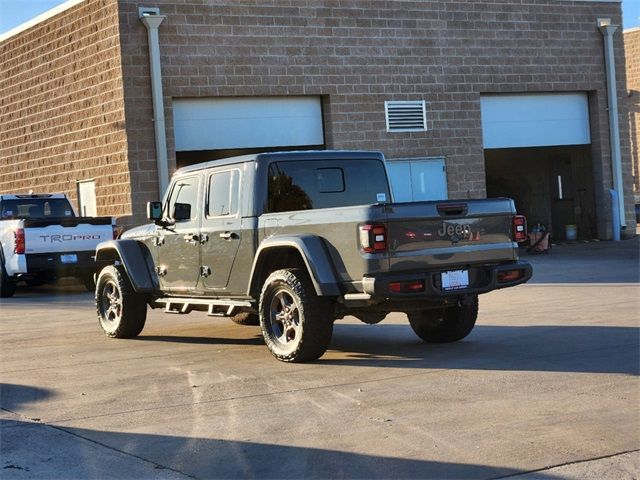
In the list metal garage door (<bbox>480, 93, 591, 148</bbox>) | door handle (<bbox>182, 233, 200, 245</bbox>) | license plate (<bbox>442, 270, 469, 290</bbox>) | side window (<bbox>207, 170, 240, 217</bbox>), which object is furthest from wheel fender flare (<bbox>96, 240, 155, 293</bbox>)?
metal garage door (<bbox>480, 93, 591, 148</bbox>)

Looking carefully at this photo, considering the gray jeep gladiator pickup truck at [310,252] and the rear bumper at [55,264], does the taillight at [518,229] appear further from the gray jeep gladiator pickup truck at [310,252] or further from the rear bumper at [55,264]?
the rear bumper at [55,264]

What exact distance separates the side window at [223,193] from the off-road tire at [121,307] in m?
1.79

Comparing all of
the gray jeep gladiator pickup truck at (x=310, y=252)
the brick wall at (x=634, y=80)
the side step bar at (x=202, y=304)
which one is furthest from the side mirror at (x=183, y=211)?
the brick wall at (x=634, y=80)

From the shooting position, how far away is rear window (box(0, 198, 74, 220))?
2114cm

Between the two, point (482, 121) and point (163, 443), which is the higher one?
point (482, 121)

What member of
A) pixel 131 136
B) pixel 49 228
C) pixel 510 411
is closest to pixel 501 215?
pixel 510 411

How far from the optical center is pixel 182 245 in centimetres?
1169

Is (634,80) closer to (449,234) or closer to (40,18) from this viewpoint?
(40,18)

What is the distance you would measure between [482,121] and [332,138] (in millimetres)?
4682

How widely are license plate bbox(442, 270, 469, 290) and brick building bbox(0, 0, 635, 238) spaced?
14.4 metres

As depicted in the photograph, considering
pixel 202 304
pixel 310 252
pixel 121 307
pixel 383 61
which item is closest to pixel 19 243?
pixel 121 307

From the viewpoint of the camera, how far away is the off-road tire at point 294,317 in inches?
384

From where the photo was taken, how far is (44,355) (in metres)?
11.3

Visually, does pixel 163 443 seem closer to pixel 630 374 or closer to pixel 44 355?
pixel 630 374
